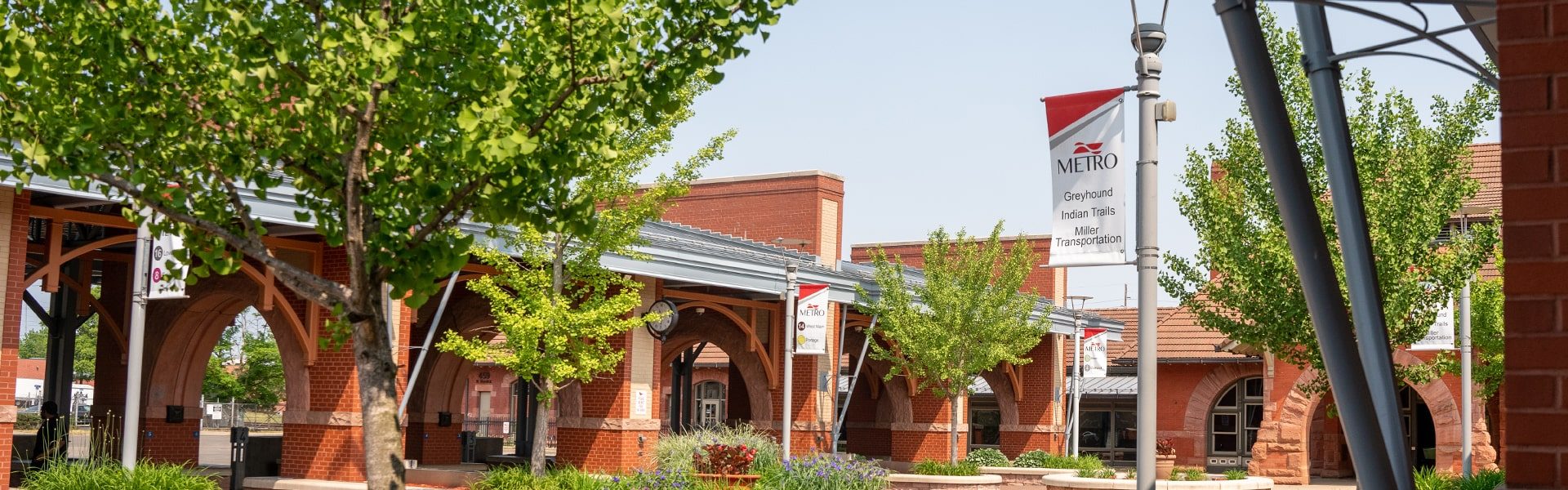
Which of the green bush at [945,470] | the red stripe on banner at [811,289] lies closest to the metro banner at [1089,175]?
the red stripe on banner at [811,289]

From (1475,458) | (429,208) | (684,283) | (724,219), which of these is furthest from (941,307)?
(429,208)

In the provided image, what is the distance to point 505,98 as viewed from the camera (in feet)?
23.9

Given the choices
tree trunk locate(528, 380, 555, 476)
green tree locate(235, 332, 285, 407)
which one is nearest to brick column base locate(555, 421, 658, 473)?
tree trunk locate(528, 380, 555, 476)

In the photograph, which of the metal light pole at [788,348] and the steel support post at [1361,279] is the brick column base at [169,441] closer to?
the metal light pole at [788,348]

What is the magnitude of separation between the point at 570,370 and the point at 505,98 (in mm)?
13712

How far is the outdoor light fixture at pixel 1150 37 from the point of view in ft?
32.2

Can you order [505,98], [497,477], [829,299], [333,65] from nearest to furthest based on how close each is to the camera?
1. [505,98]
2. [333,65]
3. [497,477]
4. [829,299]

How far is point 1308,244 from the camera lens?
147 inches

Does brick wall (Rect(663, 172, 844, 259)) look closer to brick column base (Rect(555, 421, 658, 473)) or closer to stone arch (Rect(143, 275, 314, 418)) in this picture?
brick column base (Rect(555, 421, 658, 473))

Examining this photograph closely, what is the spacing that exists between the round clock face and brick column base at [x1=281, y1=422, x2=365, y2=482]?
562 centimetres

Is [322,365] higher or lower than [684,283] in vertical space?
lower

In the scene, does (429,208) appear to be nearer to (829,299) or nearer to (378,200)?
(378,200)

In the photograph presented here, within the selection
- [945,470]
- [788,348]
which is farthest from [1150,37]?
[945,470]

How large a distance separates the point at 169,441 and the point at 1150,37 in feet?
69.1
